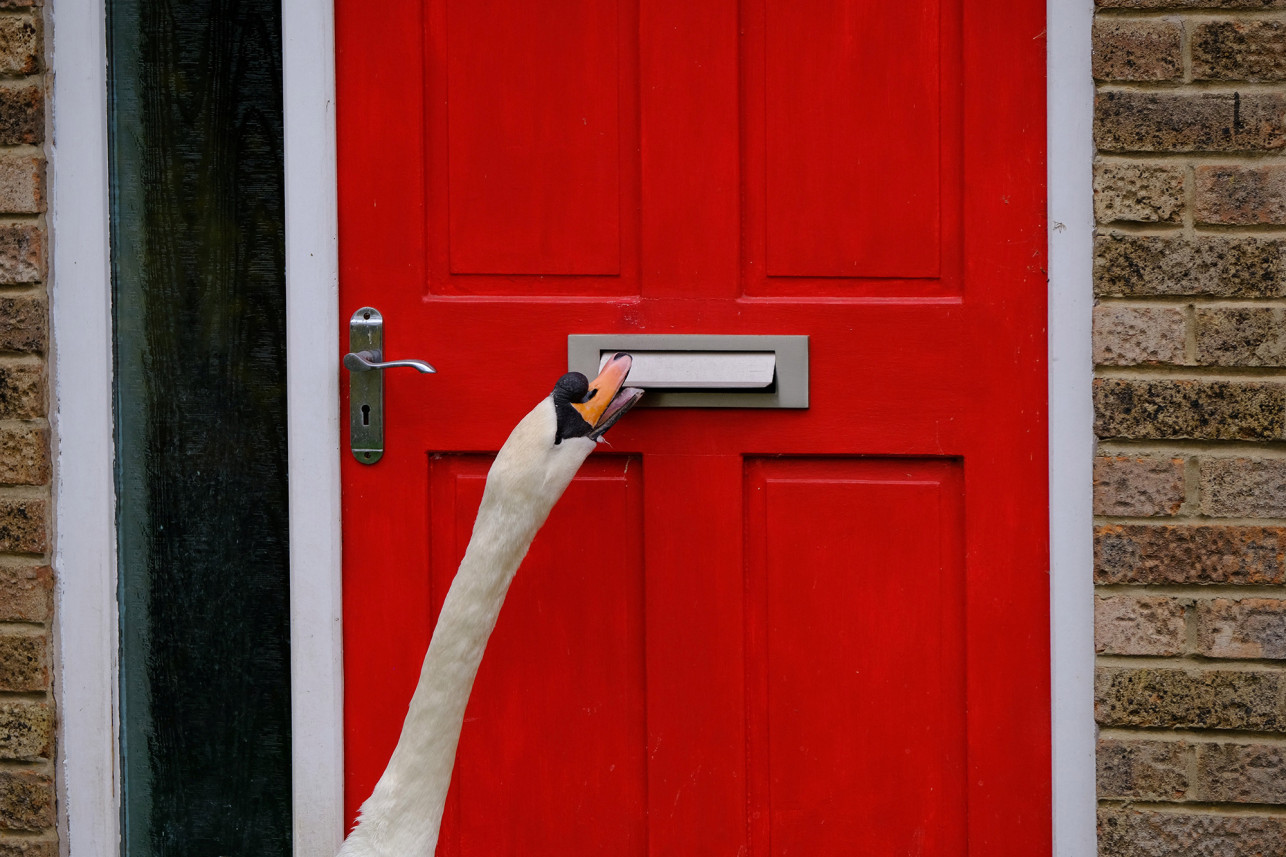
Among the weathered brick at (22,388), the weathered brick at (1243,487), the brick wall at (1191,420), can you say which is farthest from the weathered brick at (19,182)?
the weathered brick at (1243,487)

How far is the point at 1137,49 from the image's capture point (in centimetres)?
174

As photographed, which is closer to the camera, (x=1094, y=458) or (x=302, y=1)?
(x=1094, y=458)

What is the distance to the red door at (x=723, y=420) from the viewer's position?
6.14ft

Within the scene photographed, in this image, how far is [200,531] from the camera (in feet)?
6.57

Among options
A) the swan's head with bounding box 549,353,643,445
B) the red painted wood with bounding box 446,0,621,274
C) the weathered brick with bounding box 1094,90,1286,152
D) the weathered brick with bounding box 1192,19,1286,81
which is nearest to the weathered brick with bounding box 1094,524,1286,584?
the weathered brick with bounding box 1094,90,1286,152

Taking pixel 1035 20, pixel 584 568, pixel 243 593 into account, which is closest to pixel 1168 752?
pixel 584 568

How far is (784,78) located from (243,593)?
1.33m

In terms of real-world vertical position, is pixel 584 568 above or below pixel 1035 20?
below

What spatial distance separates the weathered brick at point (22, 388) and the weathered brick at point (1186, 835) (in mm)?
1922

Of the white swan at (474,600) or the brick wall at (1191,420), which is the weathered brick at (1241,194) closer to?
the brick wall at (1191,420)

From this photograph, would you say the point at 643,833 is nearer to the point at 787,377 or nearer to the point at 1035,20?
the point at 787,377

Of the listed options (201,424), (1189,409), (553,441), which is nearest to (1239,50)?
(1189,409)

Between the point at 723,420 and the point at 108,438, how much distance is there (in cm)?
109

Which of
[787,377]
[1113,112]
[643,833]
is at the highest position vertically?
[1113,112]
